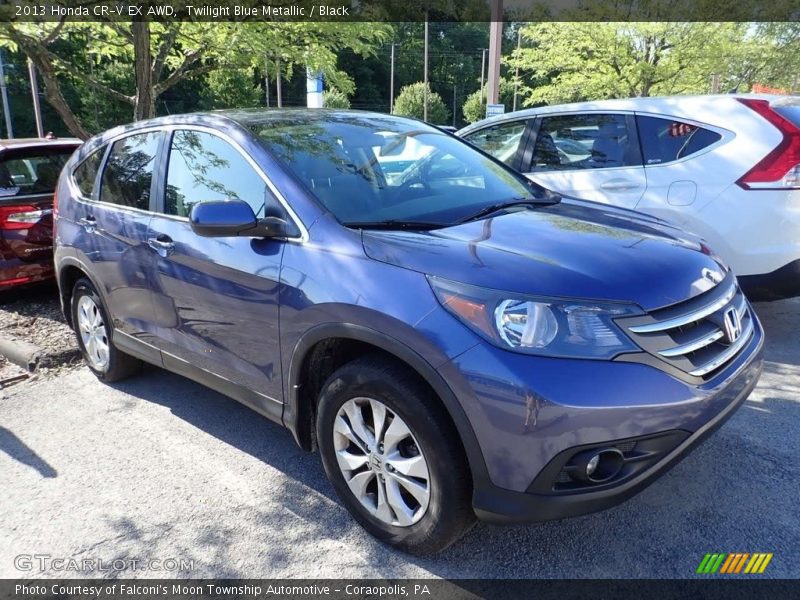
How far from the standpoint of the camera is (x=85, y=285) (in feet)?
14.4

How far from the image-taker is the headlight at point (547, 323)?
82.1 inches

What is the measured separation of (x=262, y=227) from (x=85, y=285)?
2.32 m

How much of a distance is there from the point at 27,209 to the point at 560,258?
5284mm

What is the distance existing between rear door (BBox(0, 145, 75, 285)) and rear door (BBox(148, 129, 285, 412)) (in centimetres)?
291

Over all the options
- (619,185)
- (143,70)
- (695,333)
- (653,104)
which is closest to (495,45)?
(143,70)

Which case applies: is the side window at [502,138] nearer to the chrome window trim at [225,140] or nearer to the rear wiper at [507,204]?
the rear wiper at [507,204]

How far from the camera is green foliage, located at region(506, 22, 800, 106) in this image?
1448 cm

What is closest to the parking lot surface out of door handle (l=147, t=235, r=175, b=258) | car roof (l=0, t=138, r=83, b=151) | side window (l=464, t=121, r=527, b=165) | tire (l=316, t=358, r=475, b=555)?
tire (l=316, t=358, r=475, b=555)

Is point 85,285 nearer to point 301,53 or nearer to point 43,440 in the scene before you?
point 43,440

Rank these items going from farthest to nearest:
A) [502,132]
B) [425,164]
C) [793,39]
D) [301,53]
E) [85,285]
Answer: [793,39], [301,53], [502,132], [85,285], [425,164]

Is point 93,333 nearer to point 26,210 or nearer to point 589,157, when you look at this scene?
point 26,210

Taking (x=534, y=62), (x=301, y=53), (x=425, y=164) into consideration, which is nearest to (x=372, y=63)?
(x=534, y=62)

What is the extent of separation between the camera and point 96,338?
14.5ft

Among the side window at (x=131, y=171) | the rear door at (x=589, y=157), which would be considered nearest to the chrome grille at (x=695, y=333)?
the rear door at (x=589, y=157)
